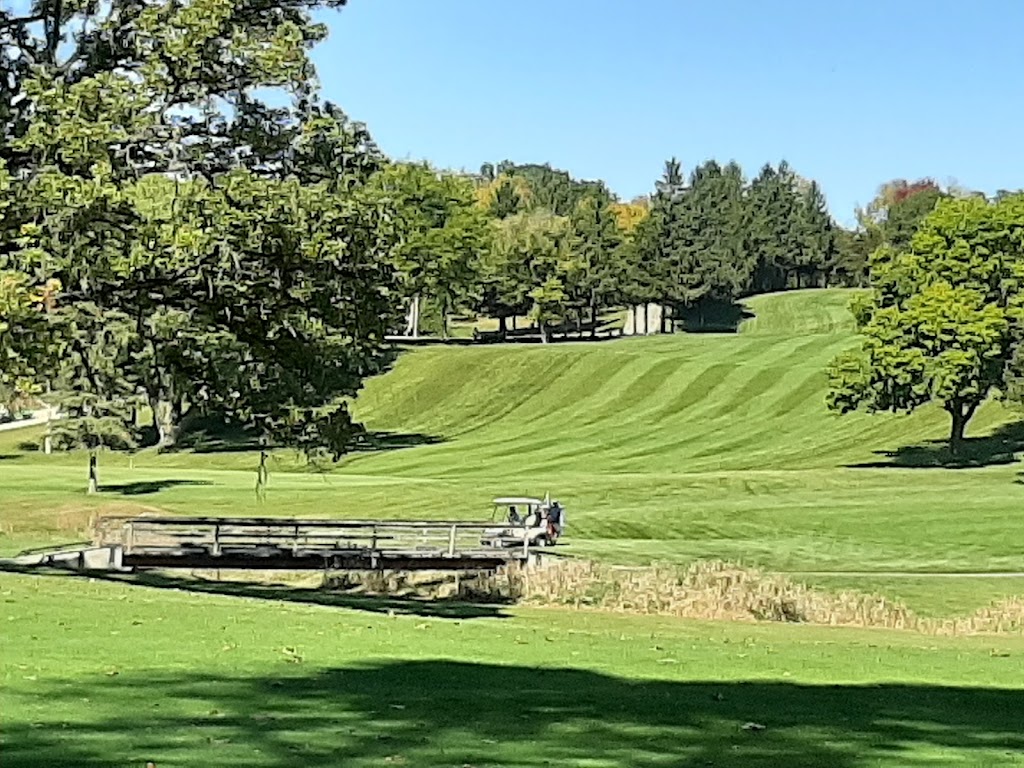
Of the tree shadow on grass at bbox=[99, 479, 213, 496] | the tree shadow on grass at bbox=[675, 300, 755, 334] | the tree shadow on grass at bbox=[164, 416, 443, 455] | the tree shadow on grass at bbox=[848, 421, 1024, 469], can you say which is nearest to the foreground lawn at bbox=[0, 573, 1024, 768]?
the tree shadow on grass at bbox=[99, 479, 213, 496]

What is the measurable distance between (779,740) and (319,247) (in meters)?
15.0

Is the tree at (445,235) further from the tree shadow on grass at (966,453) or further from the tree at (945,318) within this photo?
the tree shadow on grass at (966,453)

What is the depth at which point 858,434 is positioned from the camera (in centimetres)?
8006

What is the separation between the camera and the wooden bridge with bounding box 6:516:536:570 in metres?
35.1

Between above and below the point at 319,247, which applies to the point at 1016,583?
below

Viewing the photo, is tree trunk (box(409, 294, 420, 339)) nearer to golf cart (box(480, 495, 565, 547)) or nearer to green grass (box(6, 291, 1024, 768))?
green grass (box(6, 291, 1024, 768))

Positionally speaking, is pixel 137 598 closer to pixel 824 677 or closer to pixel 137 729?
pixel 824 677

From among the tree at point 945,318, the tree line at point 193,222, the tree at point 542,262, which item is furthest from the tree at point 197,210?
the tree at point 542,262

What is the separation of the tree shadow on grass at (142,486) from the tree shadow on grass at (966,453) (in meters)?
27.7

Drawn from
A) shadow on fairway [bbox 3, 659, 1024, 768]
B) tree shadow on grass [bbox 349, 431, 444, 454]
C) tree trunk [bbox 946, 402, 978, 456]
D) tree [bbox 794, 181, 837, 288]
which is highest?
tree [bbox 794, 181, 837, 288]

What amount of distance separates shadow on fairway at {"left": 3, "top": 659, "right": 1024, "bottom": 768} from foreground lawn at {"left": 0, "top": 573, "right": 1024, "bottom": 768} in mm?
35

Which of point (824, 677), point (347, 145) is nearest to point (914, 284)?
point (347, 145)

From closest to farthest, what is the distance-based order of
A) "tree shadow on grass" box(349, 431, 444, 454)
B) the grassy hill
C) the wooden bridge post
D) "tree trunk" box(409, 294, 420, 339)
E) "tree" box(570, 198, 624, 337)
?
the wooden bridge post, the grassy hill, "tree shadow on grass" box(349, 431, 444, 454), "tree trunk" box(409, 294, 420, 339), "tree" box(570, 198, 624, 337)

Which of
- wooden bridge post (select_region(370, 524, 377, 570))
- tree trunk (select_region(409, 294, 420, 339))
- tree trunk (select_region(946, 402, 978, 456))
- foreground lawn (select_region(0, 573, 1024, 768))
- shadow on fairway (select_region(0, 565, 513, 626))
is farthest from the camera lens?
tree trunk (select_region(409, 294, 420, 339))
